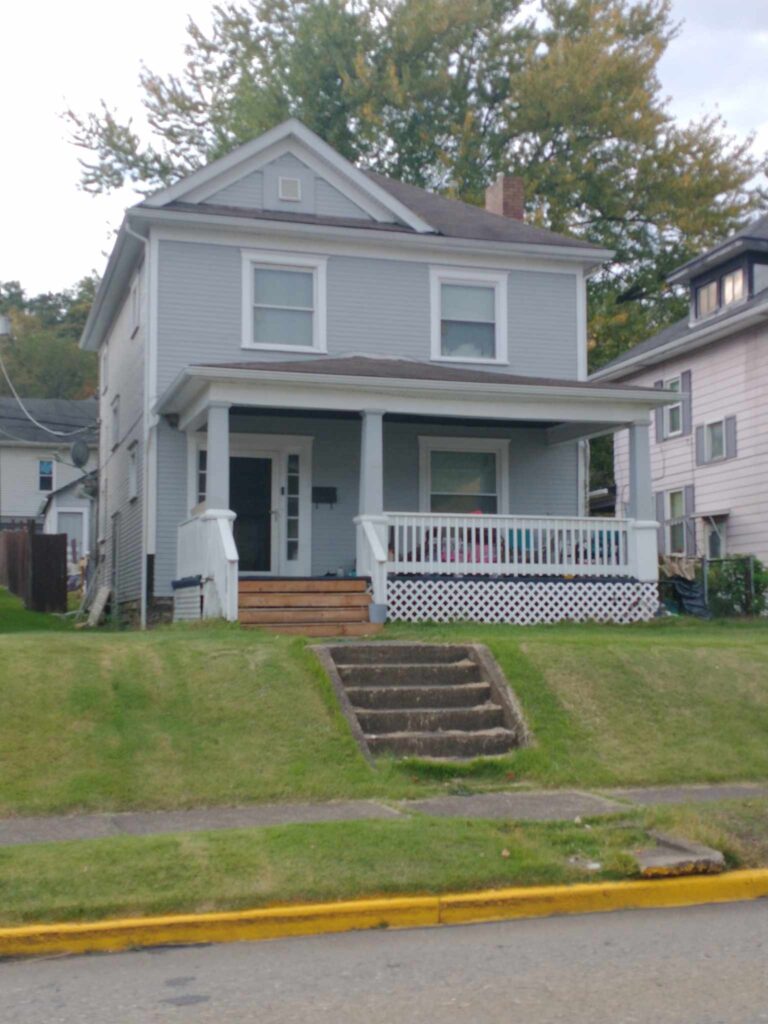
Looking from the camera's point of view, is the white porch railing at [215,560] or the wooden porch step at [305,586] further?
the wooden porch step at [305,586]

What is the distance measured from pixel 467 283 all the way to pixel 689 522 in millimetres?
9279

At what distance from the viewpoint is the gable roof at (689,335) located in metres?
23.9

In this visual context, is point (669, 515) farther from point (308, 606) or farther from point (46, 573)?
point (308, 606)

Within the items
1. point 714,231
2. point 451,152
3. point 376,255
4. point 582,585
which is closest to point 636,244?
point 714,231

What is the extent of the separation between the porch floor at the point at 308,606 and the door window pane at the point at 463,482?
12.9 ft

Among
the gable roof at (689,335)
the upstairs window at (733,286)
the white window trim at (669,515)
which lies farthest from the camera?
the white window trim at (669,515)

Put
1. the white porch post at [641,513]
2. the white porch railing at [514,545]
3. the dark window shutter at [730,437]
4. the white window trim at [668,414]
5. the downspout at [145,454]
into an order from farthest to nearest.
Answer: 1. the white window trim at [668,414]
2. the dark window shutter at [730,437]
3. the downspout at [145,454]
4. the white porch post at [641,513]
5. the white porch railing at [514,545]

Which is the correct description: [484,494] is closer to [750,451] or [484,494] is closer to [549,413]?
[549,413]

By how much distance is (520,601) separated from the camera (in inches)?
678

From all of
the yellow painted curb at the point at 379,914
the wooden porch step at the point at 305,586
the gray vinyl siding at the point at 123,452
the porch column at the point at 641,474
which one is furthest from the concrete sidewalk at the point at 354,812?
the gray vinyl siding at the point at 123,452

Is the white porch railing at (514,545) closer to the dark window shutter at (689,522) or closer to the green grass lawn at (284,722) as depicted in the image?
the green grass lawn at (284,722)

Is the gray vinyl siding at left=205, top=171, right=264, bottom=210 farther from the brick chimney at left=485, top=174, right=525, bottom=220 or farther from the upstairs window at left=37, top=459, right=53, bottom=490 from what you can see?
the upstairs window at left=37, top=459, right=53, bottom=490

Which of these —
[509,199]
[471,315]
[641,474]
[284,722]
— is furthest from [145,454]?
[284,722]

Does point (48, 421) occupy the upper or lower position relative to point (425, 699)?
upper
